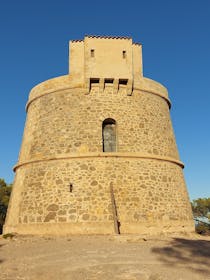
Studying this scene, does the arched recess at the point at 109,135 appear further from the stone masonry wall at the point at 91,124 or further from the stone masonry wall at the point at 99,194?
the stone masonry wall at the point at 99,194

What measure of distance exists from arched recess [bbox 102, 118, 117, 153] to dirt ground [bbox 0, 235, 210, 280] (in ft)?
16.0

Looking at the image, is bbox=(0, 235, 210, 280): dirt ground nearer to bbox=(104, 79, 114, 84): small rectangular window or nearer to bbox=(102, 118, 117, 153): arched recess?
bbox=(102, 118, 117, 153): arched recess

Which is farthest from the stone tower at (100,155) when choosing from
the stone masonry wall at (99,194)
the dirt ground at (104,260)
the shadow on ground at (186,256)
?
the shadow on ground at (186,256)

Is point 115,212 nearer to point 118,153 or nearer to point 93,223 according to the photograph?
point 93,223

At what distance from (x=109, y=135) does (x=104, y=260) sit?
7428 mm

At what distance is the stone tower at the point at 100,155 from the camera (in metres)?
12.1

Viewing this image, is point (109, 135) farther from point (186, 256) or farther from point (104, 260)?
point (104, 260)

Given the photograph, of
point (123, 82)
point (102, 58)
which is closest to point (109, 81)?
point (123, 82)

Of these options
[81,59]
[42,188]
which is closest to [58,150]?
[42,188]

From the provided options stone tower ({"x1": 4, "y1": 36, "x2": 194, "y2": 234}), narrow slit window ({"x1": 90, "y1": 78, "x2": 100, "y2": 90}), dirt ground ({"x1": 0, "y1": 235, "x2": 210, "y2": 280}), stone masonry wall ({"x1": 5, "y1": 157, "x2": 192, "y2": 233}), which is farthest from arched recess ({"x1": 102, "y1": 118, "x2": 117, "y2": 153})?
dirt ground ({"x1": 0, "y1": 235, "x2": 210, "y2": 280})

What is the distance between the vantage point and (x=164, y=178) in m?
13.5

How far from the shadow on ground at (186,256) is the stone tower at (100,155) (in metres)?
3.18

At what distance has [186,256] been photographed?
7.54 m

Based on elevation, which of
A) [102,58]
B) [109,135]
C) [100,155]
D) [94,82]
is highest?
[102,58]
